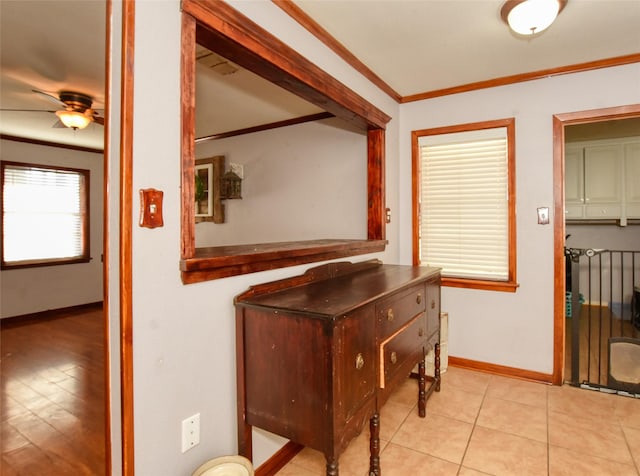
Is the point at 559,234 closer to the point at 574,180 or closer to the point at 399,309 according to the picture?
the point at 399,309

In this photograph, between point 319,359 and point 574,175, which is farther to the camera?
point 574,175

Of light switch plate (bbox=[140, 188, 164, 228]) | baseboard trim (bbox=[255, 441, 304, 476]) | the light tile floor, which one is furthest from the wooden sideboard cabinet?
light switch plate (bbox=[140, 188, 164, 228])

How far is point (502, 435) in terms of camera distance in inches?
83.7

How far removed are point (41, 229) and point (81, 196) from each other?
715 millimetres

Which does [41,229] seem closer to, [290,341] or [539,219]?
[290,341]

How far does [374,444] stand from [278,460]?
1.72 ft

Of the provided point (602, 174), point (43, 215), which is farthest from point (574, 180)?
point (43, 215)

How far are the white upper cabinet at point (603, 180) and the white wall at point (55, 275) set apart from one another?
6.85 meters

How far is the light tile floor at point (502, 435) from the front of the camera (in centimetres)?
185

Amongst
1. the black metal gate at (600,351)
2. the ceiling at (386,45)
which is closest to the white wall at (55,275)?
the ceiling at (386,45)

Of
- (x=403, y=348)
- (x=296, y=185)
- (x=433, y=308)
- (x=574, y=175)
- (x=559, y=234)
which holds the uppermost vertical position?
(x=574, y=175)

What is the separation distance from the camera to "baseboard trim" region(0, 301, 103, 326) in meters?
4.73

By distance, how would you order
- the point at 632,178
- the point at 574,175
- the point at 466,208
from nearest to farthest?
1. the point at 466,208
2. the point at 632,178
3. the point at 574,175

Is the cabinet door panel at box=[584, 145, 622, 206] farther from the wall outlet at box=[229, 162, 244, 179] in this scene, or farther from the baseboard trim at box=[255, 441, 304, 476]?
the baseboard trim at box=[255, 441, 304, 476]
